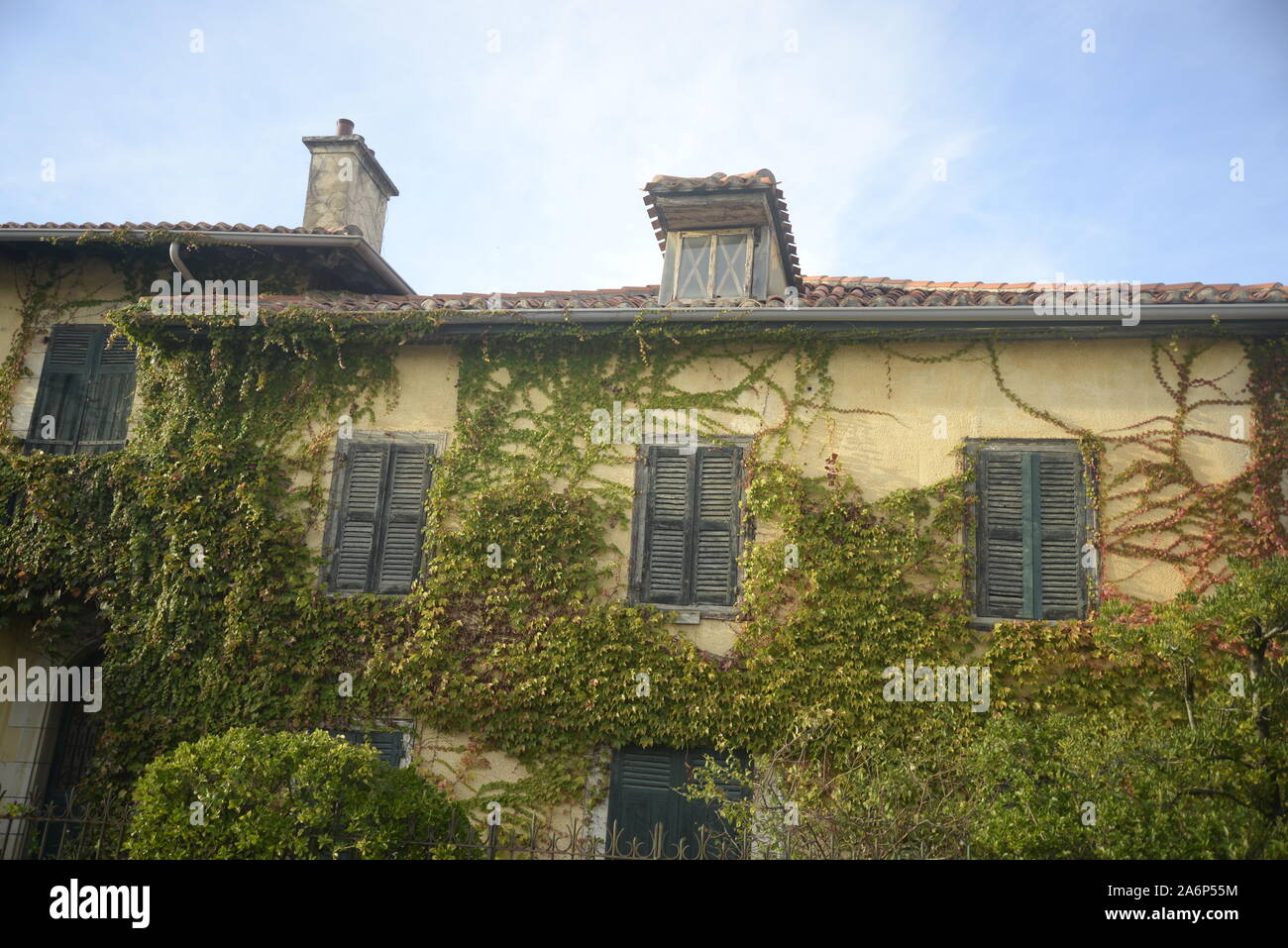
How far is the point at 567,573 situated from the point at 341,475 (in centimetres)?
245

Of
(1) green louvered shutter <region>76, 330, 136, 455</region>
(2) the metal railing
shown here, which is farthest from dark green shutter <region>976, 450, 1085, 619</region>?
(1) green louvered shutter <region>76, 330, 136, 455</region>

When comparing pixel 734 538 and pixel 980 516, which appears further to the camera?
pixel 734 538

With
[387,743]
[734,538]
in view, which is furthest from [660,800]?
[387,743]

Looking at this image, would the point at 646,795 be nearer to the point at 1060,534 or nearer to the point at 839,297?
the point at 1060,534

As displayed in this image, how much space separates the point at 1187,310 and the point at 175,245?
9348 mm

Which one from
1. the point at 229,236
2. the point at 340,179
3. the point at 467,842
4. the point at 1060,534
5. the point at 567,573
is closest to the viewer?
the point at 467,842

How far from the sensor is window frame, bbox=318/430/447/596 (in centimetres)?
954

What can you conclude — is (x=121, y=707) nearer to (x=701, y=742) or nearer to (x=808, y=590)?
(x=701, y=742)

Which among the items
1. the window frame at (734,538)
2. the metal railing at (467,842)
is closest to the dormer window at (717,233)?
the window frame at (734,538)

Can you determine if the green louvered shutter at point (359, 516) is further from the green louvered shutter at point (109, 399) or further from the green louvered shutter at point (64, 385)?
the green louvered shutter at point (64, 385)

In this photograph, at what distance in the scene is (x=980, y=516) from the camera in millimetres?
8664

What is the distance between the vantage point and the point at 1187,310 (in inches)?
325

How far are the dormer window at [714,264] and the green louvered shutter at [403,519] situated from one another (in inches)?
121
